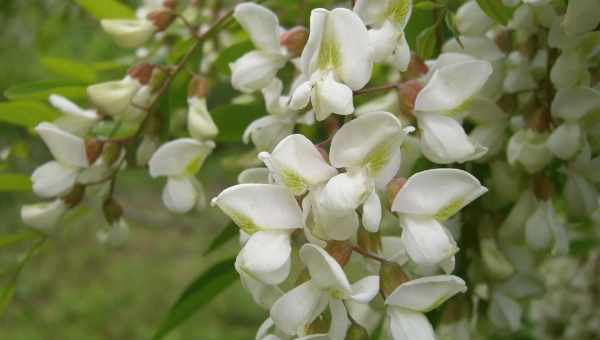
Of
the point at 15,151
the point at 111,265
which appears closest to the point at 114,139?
the point at 15,151

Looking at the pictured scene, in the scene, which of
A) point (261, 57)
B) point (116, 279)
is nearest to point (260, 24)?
point (261, 57)

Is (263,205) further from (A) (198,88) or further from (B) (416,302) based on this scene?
(A) (198,88)

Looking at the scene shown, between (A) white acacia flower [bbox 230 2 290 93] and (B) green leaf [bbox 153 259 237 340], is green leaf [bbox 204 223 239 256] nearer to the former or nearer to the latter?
(B) green leaf [bbox 153 259 237 340]

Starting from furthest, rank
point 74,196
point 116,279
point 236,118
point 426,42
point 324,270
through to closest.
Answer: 1. point 116,279
2. point 236,118
3. point 74,196
4. point 426,42
5. point 324,270

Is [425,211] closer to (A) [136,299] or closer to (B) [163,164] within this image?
(B) [163,164]

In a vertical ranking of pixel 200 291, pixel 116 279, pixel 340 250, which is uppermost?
pixel 340 250

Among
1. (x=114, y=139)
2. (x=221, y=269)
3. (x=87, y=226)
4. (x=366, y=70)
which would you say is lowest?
(x=87, y=226)
